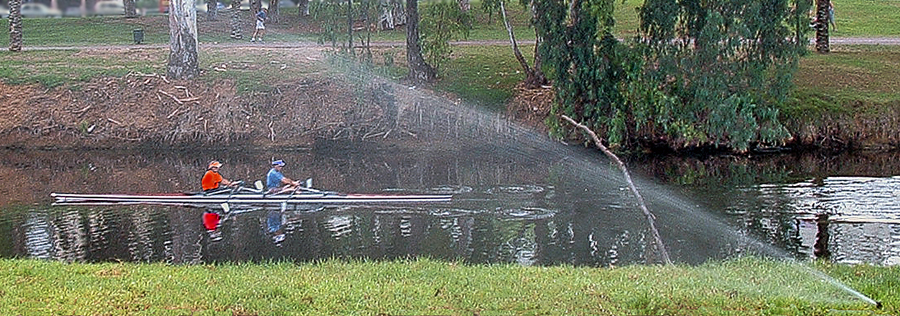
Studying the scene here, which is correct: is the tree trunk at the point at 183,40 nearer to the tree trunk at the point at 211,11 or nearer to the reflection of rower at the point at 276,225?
the reflection of rower at the point at 276,225

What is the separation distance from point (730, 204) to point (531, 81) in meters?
13.3

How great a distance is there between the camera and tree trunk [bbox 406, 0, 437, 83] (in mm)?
Result: 35875

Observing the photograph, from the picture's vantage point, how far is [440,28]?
35.7 meters

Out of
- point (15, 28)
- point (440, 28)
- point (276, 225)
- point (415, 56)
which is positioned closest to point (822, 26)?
point (440, 28)

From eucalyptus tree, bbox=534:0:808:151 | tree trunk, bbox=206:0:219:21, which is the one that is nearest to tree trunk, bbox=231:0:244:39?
tree trunk, bbox=206:0:219:21

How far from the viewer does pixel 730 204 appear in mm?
22750

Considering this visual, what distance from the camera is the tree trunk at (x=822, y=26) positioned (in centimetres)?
3738

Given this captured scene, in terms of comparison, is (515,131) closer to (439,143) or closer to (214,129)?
(439,143)

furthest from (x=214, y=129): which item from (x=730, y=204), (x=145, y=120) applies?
(x=730, y=204)

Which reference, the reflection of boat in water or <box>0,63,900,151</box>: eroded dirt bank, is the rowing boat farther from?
<box>0,63,900,151</box>: eroded dirt bank

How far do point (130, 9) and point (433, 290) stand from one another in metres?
46.5

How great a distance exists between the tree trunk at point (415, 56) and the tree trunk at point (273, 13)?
16.8m

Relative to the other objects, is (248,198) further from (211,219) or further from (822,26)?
(822,26)

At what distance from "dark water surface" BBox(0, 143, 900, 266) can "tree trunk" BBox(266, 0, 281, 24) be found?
20.1 m
